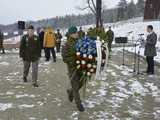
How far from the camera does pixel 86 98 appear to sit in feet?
→ 41.8

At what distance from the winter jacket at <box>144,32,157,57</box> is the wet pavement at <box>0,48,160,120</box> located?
864mm

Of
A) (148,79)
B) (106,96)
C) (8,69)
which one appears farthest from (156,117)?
(8,69)

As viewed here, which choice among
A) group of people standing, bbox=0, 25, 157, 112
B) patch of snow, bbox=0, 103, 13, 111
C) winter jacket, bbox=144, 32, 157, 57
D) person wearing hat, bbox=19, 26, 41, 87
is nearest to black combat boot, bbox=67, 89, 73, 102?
group of people standing, bbox=0, 25, 157, 112

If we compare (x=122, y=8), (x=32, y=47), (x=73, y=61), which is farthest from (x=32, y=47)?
(x=122, y=8)

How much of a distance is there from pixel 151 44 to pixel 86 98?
5509mm

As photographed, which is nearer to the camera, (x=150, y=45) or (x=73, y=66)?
(x=73, y=66)

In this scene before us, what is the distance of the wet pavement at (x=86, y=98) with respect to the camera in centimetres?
1105

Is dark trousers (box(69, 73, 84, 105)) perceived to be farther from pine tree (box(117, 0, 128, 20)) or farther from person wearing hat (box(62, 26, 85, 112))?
pine tree (box(117, 0, 128, 20))

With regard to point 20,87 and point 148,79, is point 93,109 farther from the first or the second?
point 148,79

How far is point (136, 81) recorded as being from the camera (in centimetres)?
1628

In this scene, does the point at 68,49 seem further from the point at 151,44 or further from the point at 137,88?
the point at 151,44

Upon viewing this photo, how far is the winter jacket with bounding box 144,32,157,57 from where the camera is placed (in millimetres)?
17275

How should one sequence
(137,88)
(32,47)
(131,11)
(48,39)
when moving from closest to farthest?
(32,47), (137,88), (48,39), (131,11)

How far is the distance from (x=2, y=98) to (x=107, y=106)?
2.86 m
